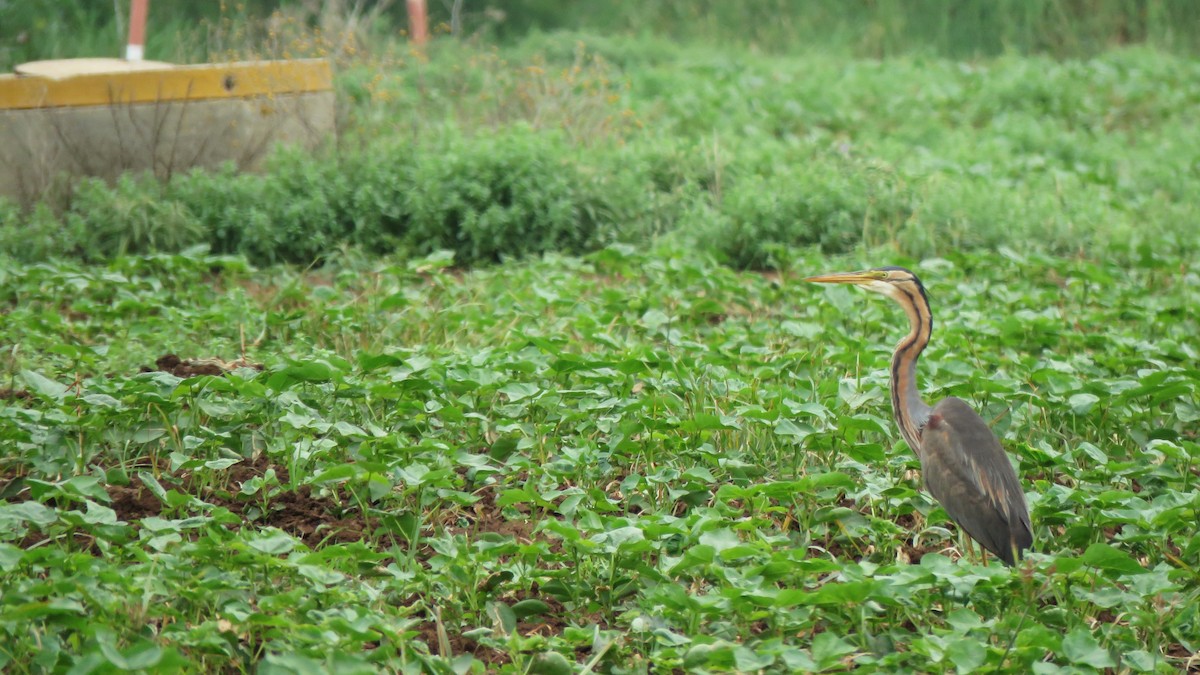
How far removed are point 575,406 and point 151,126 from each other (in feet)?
13.4

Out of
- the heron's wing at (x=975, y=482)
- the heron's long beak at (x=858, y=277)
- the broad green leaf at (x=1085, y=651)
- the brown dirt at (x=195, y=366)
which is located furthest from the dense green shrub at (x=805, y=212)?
the broad green leaf at (x=1085, y=651)

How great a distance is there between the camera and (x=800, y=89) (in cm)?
1112

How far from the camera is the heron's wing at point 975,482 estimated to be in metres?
3.40

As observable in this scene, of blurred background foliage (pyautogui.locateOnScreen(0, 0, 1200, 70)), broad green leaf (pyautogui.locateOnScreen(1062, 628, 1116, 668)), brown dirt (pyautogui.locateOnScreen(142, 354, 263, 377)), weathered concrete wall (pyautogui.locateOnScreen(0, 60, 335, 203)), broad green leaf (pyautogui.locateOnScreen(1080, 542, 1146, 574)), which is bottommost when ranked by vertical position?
broad green leaf (pyautogui.locateOnScreen(1062, 628, 1116, 668))

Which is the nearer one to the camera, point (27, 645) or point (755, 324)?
Answer: point (27, 645)

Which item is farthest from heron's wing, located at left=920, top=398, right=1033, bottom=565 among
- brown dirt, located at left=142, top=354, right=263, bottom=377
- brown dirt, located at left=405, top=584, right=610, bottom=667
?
brown dirt, located at left=142, top=354, right=263, bottom=377

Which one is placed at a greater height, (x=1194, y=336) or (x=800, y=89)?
(x=800, y=89)

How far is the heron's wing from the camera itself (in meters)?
3.40

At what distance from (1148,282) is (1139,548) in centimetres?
339

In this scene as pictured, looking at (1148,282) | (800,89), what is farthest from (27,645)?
(800,89)

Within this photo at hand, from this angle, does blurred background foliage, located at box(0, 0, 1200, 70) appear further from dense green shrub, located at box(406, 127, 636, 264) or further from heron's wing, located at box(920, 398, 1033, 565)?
heron's wing, located at box(920, 398, 1033, 565)

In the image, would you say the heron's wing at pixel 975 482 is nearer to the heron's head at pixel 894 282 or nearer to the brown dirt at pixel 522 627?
the heron's head at pixel 894 282

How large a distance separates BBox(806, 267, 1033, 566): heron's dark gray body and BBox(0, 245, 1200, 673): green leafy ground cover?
0.59 ft

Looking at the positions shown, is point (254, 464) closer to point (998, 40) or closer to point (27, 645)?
point (27, 645)
